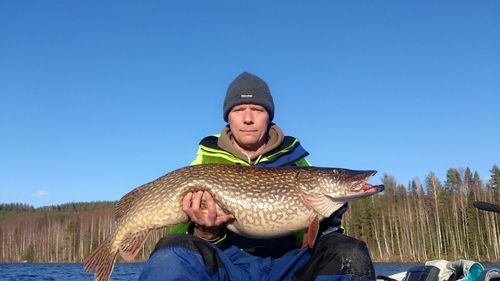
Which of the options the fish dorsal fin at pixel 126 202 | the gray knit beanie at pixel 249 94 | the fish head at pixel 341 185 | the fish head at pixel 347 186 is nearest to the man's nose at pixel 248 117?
the gray knit beanie at pixel 249 94

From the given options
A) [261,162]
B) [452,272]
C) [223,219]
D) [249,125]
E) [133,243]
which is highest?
[249,125]

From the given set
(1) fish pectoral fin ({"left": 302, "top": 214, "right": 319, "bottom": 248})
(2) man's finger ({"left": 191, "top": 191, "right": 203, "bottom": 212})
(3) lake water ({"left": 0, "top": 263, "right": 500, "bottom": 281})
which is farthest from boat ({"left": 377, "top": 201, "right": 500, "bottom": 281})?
(3) lake water ({"left": 0, "top": 263, "right": 500, "bottom": 281})

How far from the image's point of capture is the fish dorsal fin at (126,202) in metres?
4.22

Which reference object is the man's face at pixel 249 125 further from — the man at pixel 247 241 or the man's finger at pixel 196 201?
the man's finger at pixel 196 201

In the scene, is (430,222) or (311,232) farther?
(430,222)

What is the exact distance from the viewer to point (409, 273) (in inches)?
194

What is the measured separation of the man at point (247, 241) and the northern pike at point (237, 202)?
110 millimetres

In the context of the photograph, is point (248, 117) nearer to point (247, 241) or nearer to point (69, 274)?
point (247, 241)

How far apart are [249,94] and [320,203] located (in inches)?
56.8

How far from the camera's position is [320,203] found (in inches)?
161

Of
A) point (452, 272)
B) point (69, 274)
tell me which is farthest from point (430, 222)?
point (452, 272)

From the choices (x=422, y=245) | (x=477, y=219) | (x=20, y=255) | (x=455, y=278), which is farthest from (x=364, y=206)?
(x=20, y=255)

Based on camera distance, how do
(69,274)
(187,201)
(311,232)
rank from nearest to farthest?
(311,232)
(187,201)
(69,274)

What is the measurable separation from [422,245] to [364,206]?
8.36 meters
